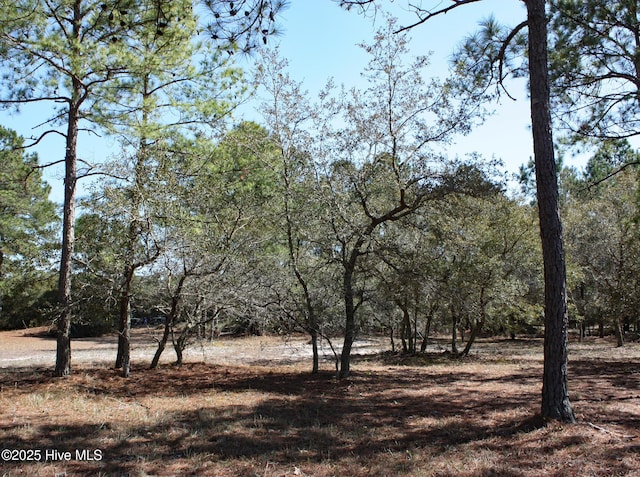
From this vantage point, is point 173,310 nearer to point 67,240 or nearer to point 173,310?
point 173,310

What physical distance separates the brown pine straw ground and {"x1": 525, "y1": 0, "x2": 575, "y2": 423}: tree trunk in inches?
13.4

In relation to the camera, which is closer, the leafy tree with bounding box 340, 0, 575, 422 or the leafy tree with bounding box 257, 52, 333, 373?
the leafy tree with bounding box 340, 0, 575, 422

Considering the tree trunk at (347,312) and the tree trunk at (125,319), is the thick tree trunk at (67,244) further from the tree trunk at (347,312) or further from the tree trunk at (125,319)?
the tree trunk at (347,312)

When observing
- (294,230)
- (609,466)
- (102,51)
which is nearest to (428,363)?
(294,230)

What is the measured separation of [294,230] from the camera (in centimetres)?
983

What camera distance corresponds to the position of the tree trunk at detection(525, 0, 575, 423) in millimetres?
4994

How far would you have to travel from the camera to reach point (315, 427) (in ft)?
18.1

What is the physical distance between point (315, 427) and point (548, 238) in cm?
350

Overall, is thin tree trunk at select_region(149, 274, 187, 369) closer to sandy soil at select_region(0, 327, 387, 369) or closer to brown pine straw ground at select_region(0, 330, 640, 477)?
sandy soil at select_region(0, 327, 387, 369)

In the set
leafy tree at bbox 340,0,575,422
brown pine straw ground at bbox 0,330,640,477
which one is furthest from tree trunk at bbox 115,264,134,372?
leafy tree at bbox 340,0,575,422

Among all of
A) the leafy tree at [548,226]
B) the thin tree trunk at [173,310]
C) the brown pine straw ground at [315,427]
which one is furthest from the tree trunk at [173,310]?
the leafy tree at [548,226]

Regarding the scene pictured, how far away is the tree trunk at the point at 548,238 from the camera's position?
499 centimetres

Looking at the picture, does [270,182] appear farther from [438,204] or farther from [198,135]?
[438,204]

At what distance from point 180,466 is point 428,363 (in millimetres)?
12304
